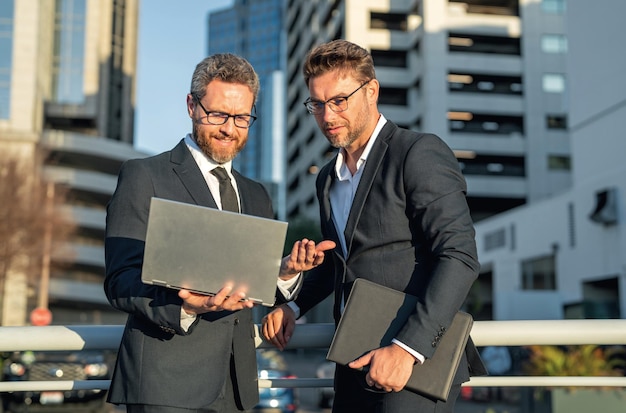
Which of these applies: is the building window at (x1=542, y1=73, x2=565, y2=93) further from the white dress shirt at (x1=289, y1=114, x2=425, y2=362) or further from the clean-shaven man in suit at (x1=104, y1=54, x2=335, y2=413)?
the clean-shaven man in suit at (x1=104, y1=54, x2=335, y2=413)

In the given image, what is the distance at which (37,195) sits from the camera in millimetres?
36312

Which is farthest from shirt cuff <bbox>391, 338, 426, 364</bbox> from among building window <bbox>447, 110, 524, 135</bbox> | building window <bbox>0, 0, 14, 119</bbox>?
building window <bbox>0, 0, 14, 119</bbox>

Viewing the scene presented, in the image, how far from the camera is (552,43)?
5388 cm

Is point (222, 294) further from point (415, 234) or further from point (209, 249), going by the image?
point (415, 234)

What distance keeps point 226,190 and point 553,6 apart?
5600 centimetres

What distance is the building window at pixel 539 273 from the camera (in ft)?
122

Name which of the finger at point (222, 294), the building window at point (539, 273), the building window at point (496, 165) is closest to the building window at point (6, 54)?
the building window at point (496, 165)

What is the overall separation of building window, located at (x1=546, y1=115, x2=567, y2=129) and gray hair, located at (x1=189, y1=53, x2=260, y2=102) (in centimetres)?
5314

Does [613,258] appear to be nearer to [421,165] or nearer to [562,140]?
[562,140]

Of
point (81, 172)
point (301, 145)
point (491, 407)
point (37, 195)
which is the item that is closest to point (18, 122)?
point (81, 172)

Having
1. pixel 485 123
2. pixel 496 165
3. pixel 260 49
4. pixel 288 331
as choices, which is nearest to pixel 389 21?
pixel 485 123

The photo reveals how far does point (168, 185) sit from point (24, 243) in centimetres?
3424

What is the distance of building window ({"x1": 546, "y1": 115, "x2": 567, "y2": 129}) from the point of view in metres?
53.2

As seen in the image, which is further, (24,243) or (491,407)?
(24,243)
